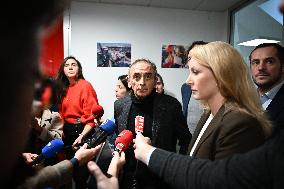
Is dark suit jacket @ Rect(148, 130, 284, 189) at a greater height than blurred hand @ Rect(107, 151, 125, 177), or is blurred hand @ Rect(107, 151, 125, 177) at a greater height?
dark suit jacket @ Rect(148, 130, 284, 189)

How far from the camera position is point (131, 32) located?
13.6 ft

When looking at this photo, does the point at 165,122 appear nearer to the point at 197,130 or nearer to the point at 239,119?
the point at 197,130

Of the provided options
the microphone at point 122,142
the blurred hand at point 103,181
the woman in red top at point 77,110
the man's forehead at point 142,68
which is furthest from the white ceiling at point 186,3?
the blurred hand at point 103,181

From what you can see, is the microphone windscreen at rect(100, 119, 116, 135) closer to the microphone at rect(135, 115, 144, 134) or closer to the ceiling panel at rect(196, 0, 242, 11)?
the microphone at rect(135, 115, 144, 134)

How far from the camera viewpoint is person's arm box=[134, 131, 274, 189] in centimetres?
71

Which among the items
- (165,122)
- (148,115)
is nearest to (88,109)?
(148,115)

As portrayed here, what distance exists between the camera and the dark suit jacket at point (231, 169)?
26.9 inches

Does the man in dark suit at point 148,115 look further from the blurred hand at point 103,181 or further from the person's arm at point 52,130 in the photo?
the blurred hand at point 103,181

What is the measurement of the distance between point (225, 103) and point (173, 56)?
10.0 feet

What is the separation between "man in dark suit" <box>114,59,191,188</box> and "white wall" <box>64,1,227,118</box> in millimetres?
2058

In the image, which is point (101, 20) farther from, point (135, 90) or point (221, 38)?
point (135, 90)

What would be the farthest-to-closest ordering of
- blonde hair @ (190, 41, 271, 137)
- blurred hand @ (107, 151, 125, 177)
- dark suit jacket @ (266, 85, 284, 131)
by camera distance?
dark suit jacket @ (266, 85, 284, 131)
blonde hair @ (190, 41, 271, 137)
blurred hand @ (107, 151, 125, 177)

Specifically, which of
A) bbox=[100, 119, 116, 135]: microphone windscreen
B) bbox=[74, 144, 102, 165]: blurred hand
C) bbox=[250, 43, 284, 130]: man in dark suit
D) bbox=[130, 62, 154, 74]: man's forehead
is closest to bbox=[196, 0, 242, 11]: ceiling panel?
bbox=[250, 43, 284, 130]: man in dark suit

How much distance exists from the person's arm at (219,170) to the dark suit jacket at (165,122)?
84cm
